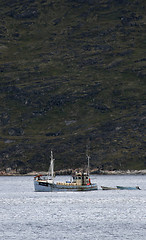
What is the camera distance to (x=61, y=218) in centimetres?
13338

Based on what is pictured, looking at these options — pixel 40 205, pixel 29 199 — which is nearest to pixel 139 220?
pixel 40 205

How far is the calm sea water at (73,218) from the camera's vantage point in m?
112

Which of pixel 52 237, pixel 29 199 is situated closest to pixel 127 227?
pixel 52 237

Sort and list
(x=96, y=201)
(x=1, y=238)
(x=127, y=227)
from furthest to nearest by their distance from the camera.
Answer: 1. (x=96, y=201)
2. (x=127, y=227)
3. (x=1, y=238)

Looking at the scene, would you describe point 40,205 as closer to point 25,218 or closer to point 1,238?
point 25,218

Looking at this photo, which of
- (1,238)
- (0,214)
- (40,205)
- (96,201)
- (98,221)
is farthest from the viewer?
(96,201)

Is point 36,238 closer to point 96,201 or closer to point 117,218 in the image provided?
point 117,218

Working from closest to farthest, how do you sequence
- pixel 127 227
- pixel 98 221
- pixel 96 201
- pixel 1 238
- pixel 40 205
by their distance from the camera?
pixel 1 238
pixel 127 227
pixel 98 221
pixel 40 205
pixel 96 201

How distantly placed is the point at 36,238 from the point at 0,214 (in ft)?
117

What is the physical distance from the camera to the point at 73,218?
133375mm

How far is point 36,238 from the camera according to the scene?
108 meters

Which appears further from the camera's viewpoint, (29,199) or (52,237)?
(29,199)

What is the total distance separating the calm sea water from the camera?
111562 millimetres

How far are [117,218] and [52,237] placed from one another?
2748 cm
